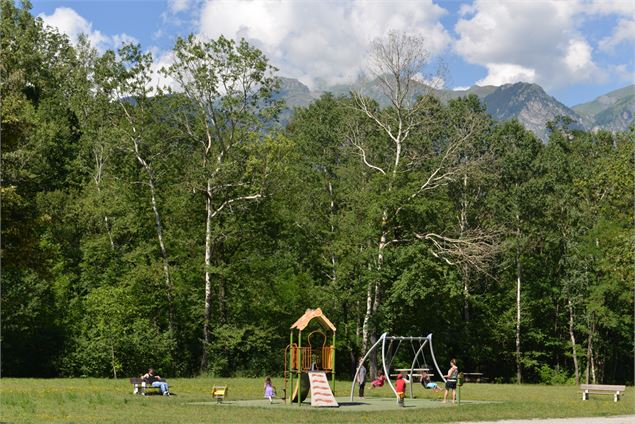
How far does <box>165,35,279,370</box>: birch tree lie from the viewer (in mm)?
48031

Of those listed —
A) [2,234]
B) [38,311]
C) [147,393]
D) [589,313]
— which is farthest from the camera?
[589,313]

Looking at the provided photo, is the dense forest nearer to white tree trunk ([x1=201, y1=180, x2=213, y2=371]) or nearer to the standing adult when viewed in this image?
white tree trunk ([x1=201, y1=180, x2=213, y2=371])

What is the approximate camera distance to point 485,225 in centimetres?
5838

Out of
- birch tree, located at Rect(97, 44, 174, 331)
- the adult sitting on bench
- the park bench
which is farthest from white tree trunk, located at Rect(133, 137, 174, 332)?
the park bench

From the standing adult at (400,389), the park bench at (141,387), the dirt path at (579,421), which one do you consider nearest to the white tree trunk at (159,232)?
the park bench at (141,387)

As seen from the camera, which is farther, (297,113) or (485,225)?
(297,113)

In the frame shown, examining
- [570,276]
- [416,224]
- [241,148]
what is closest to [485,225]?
[570,276]

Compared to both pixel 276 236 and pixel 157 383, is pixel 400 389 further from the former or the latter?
pixel 276 236

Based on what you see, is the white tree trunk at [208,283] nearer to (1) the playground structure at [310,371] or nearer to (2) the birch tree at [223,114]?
(2) the birch tree at [223,114]

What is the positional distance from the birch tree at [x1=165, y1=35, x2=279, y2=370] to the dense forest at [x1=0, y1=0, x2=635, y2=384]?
0.37 ft

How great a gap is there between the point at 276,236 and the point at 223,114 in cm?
768

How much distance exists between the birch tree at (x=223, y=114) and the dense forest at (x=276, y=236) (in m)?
0.11

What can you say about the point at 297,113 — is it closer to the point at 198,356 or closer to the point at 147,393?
the point at 198,356

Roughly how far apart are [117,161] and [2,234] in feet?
76.9
